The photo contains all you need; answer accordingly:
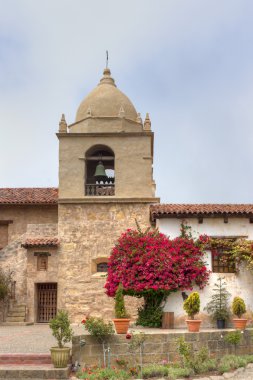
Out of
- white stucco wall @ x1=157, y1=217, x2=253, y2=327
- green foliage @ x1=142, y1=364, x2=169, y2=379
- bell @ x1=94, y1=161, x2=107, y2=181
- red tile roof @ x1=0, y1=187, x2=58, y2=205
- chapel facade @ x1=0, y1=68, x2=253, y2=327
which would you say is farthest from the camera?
red tile roof @ x1=0, y1=187, x2=58, y2=205

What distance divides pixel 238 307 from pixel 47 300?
1097cm

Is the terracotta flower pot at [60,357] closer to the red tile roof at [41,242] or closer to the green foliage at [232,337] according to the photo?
the green foliage at [232,337]

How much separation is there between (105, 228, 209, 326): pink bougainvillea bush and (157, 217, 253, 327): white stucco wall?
40 centimetres

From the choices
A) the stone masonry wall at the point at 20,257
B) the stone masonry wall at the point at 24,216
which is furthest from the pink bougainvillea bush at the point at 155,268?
the stone masonry wall at the point at 24,216

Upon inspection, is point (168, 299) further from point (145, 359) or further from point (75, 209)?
point (75, 209)

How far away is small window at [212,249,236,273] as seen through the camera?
67.6 feet

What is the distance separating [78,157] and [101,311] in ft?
24.4

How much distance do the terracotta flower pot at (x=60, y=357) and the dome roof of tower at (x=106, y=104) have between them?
13.6m

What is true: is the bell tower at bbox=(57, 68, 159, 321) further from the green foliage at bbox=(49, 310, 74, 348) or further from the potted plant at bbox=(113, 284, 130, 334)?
the green foliage at bbox=(49, 310, 74, 348)

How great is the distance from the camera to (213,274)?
20344 mm

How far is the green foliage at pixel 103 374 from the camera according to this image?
45.6 ft

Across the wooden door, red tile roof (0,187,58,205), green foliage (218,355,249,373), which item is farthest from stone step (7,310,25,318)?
green foliage (218,355,249,373)

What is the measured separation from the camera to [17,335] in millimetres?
20125

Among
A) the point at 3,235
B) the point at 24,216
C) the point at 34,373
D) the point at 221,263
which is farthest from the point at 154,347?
the point at 3,235
